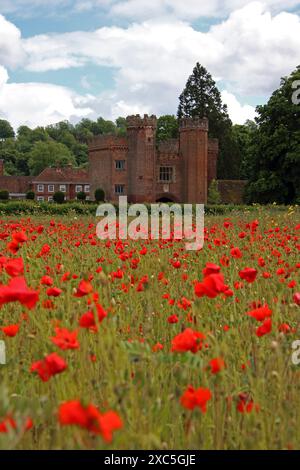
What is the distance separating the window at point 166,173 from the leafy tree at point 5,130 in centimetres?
8887

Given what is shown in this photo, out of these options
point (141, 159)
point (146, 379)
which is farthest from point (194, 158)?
point (146, 379)

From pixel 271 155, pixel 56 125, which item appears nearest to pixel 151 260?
pixel 271 155

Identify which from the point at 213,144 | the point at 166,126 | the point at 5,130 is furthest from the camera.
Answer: the point at 5,130

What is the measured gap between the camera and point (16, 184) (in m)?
77.9

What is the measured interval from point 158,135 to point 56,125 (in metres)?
73.7

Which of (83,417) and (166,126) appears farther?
(166,126)

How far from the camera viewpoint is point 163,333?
4160mm

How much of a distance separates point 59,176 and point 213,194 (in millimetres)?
29628

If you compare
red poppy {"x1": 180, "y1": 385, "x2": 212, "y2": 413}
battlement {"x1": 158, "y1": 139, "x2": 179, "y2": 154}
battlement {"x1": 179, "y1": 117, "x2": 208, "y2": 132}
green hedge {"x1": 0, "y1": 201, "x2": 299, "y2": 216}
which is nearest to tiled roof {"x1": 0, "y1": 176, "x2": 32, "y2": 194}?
battlement {"x1": 158, "y1": 139, "x2": 179, "y2": 154}

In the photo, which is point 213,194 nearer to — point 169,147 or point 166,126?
point 169,147

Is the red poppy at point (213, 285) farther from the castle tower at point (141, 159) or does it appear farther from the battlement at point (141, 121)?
the battlement at point (141, 121)

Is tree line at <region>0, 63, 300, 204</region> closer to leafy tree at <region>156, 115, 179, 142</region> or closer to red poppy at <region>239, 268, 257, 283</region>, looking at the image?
leafy tree at <region>156, 115, 179, 142</region>

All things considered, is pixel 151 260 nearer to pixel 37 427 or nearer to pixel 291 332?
pixel 291 332

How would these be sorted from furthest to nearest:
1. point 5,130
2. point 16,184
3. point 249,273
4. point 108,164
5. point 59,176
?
1. point 5,130
2. point 16,184
3. point 59,176
4. point 108,164
5. point 249,273
